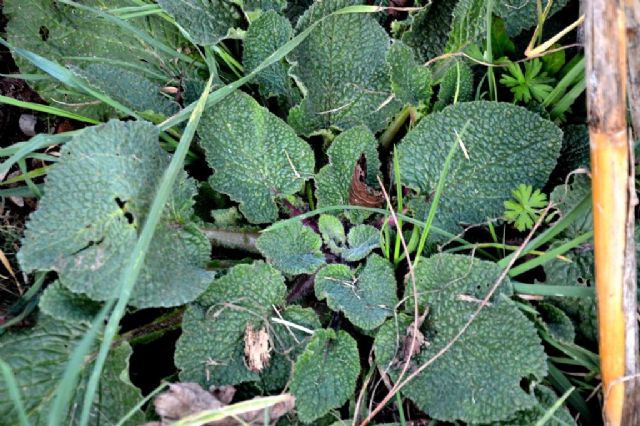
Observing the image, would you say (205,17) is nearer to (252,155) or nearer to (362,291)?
(252,155)

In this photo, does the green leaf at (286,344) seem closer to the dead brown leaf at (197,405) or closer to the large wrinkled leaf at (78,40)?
the dead brown leaf at (197,405)

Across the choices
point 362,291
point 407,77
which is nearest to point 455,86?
point 407,77

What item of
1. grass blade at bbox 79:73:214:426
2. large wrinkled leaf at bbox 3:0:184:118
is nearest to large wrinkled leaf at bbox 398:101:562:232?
grass blade at bbox 79:73:214:426

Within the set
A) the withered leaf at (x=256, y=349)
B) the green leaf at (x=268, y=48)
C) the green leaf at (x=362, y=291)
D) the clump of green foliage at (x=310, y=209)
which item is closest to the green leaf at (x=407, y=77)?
the clump of green foliage at (x=310, y=209)

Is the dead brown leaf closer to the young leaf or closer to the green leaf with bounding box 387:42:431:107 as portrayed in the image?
the young leaf

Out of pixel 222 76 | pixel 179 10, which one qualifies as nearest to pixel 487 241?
pixel 222 76

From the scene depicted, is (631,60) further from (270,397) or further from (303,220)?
(270,397)
